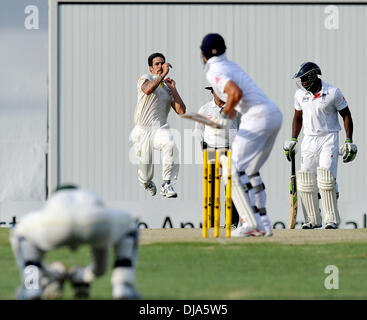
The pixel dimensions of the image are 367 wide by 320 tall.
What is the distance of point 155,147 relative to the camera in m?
16.3

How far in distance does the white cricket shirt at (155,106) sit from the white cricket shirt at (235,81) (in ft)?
11.4

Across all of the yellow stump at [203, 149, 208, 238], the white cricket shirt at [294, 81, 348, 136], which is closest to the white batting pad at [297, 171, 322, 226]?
the white cricket shirt at [294, 81, 348, 136]

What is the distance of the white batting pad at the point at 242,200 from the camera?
11.9 m

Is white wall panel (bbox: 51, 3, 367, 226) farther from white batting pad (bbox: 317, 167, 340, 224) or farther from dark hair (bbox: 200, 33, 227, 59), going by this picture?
dark hair (bbox: 200, 33, 227, 59)

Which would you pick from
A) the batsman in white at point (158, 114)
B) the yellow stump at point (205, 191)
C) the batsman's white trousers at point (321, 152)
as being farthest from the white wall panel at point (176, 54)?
the yellow stump at point (205, 191)

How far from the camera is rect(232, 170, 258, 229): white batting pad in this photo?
11930 mm

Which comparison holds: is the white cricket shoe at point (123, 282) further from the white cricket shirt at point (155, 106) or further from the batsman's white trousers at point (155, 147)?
the batsman's white trousers at point (155, 147)

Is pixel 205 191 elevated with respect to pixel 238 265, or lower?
elevated

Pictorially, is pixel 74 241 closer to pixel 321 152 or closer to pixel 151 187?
pixel 321 152

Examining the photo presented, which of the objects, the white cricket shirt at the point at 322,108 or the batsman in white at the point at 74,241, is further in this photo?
the white cricket shirt at the point at 322,108

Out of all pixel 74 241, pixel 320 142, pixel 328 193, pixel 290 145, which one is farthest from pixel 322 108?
pixel 74 241

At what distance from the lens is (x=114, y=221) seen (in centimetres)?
705

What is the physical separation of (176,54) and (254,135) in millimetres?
6506
